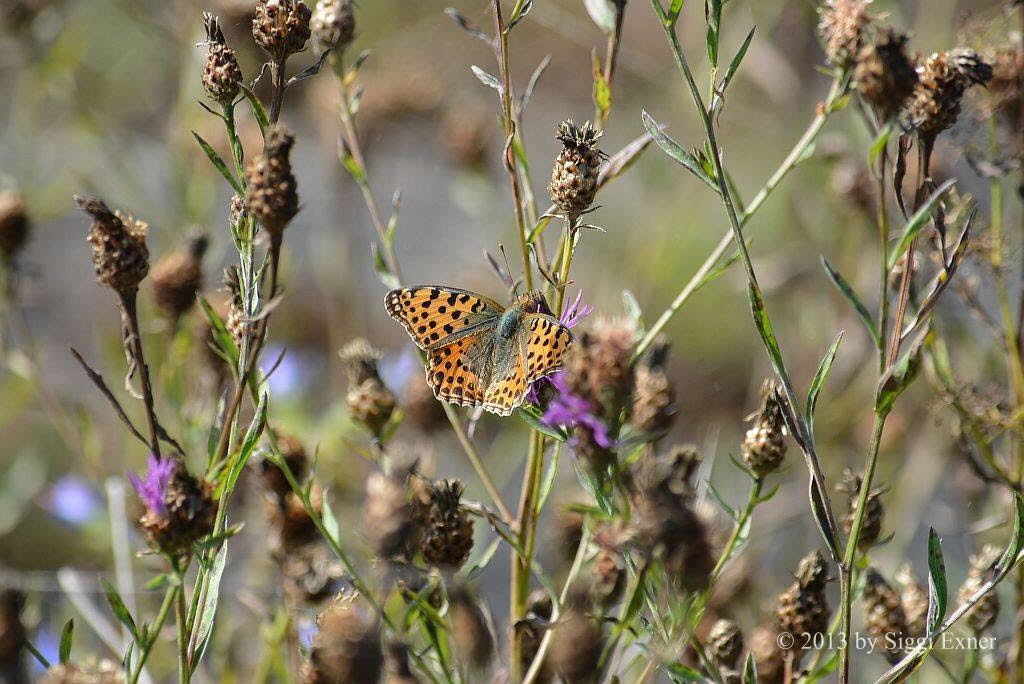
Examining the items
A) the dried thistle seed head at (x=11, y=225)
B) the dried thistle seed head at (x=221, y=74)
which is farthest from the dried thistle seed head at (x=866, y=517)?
the dried thistle seed head at (x=11, y=225)

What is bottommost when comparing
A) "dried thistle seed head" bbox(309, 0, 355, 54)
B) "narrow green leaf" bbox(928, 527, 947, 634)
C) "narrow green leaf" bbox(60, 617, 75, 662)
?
"narrow green leaf" bbox(60, 617, 75, 662)

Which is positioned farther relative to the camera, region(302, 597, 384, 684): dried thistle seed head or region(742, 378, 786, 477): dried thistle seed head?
region(742, 378, 786, 477): dried thistle seed head

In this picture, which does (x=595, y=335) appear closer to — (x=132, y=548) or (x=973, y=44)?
(x=973, y=44)

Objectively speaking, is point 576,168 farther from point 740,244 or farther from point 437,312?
point 437,312

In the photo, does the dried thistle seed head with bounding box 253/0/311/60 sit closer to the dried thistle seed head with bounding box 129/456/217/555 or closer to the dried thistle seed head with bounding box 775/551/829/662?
the dried thistle seed head with bounding box 129/456/217/555

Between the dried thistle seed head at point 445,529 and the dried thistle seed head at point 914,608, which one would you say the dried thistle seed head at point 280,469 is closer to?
the dried thistle seed head at point 445,529

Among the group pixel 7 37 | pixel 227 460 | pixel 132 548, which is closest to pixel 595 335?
pixel 227 460

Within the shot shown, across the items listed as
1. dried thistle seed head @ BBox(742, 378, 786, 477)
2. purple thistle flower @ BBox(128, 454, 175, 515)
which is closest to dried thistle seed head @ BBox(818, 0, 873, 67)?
dried thistle seed head @ BBox(742, 378, 786, 477)
